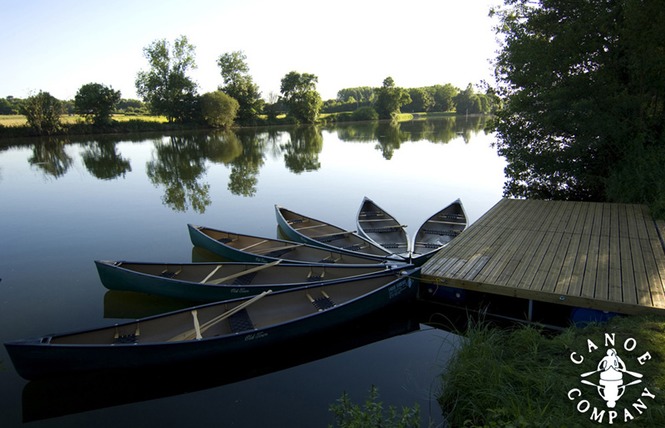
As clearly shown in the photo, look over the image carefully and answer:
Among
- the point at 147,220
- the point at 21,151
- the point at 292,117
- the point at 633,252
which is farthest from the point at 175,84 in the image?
the point at 633,252

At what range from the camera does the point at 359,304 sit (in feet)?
22.8

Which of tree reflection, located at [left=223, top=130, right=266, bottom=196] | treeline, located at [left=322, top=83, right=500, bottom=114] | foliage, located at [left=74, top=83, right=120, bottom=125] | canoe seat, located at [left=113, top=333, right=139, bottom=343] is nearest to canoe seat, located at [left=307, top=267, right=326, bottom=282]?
canoe seat, located at [left=113, top=333, right=139, bottom=343]

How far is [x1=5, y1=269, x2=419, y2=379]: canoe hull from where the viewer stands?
18.0 feet

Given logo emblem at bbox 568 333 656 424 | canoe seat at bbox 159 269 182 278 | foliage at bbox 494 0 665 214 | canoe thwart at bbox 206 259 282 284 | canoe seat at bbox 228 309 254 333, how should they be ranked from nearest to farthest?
logo emblem at bbox 568 333 656 424 → canoe seat at bbox 228 309 254 333 → canoe thwart at bbox 206 259 282 284 → canoe seat at bbox 159 269 182 278 → foliage at bbox 494 0 665 214

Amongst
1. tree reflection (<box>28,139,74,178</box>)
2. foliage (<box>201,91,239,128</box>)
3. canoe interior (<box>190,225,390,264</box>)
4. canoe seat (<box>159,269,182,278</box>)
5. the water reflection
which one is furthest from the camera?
foliage (<box>201,91,239,128</box>)

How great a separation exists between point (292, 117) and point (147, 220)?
65951 millimetres

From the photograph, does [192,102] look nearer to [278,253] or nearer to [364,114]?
[364,114]

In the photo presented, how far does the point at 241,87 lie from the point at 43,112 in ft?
107

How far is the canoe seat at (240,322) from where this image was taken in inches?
260

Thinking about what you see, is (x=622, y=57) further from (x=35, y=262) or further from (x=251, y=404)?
(x=35, y=262)

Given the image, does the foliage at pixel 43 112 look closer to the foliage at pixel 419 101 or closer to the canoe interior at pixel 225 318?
Answer: the canoe interior at pixel 225 318

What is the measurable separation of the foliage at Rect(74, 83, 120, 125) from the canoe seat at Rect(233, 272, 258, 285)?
194 feet

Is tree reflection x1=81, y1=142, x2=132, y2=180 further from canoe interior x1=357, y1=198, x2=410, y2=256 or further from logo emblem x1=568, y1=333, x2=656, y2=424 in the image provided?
logo emblem x1=568, y1=333, x2=656, y2=424

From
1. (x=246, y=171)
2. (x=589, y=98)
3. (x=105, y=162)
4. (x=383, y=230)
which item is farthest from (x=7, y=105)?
(x=589, y=98)
